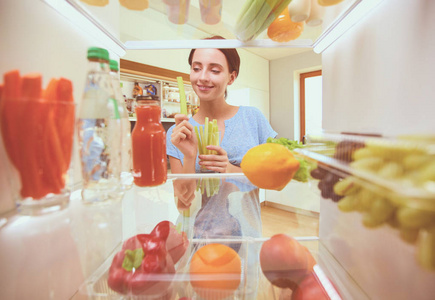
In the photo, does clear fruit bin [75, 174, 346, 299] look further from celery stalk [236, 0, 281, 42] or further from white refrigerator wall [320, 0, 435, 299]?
celery stalk [236, 0, 281, 42]

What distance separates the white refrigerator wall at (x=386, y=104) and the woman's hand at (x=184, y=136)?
1.45 feet

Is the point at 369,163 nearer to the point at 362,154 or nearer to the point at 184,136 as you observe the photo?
the point at 362,154

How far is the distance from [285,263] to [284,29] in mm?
487

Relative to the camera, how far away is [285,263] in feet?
1.13

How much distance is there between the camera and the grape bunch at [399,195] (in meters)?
0.18

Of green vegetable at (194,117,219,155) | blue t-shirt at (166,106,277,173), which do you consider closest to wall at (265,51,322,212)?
blue t-shirt at (166,106,277,173)

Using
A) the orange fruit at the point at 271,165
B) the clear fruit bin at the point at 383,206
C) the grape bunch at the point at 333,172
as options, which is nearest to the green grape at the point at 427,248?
the clear fruit bin at the point at 383,206

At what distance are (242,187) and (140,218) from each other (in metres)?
0.27

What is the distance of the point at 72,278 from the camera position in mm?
334

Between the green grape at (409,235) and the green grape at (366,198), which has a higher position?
the green grape at (366,198)

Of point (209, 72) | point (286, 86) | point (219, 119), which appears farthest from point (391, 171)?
point (286, 86)

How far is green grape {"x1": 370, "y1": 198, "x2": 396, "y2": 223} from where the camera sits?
0.72 ft

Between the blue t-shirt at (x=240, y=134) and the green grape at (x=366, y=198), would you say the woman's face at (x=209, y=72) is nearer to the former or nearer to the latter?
the blue t-shirt at (x=240, y=134)

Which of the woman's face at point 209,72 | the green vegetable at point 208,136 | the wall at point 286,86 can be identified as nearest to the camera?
the green vegetable at point 208,136
